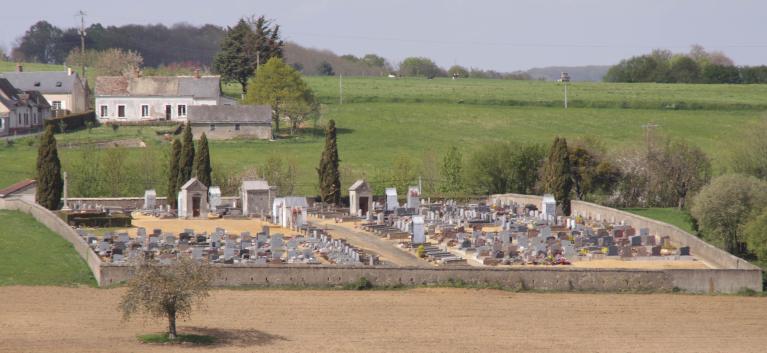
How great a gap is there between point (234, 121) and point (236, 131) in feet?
2.35

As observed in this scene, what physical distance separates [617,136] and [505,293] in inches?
2460

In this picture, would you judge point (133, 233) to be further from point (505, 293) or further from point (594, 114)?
point (594, 114)

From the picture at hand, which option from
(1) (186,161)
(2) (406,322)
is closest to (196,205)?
(1) (186,161)

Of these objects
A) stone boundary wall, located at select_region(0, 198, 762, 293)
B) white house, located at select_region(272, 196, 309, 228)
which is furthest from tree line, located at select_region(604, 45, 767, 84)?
stone boundary wall, located at select_region(0, 198, 762, 293)

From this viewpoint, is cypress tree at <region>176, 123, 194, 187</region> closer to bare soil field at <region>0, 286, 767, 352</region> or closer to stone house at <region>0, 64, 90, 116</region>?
bare soil field at <region>0, 286, 767, 352</region>

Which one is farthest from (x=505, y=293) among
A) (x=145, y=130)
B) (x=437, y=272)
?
(x=145, y=130)

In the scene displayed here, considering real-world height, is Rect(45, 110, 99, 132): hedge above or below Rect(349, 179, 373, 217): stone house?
above

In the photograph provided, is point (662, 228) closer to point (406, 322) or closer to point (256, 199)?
point (256, 199)

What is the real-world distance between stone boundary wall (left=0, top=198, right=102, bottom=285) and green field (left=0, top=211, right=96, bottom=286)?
0.82 ft

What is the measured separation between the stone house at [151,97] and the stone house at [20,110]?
453 cm

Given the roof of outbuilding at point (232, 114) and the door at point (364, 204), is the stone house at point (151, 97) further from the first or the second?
the door at point (364, 204)

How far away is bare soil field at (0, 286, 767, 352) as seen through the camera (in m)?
46.2

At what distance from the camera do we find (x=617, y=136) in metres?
116

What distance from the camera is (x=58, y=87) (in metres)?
120
